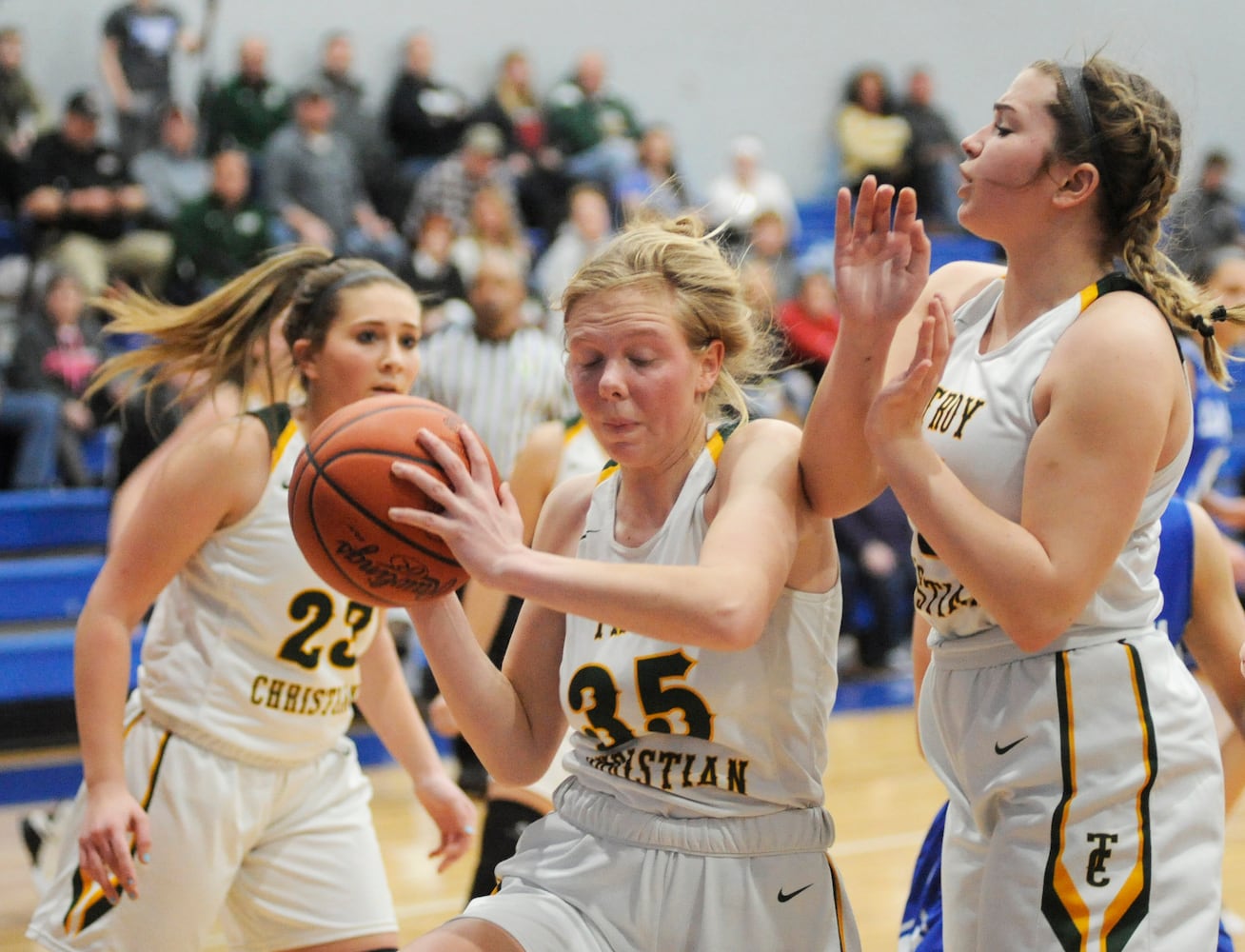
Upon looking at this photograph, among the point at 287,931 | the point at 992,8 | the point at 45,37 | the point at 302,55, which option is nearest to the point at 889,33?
the point at 992,8

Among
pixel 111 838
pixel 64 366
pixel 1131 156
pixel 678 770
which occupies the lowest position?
pixel 64 366

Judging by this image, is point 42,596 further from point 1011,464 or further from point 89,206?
point 1011,464

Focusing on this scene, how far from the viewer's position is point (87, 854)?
272 centimetres

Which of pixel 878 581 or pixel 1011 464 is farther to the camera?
→ pixel 878 581

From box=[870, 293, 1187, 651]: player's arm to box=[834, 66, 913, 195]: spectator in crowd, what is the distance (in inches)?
460

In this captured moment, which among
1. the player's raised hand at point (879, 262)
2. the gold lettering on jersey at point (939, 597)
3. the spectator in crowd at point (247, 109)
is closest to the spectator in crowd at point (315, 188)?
the spectator in crowd at point (247, 109)

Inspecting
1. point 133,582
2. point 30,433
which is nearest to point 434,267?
point 30,433

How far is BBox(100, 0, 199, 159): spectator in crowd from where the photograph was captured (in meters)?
10.2

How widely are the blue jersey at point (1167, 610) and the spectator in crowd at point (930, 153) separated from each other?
10025 mm

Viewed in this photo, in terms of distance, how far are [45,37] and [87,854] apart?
369 inches

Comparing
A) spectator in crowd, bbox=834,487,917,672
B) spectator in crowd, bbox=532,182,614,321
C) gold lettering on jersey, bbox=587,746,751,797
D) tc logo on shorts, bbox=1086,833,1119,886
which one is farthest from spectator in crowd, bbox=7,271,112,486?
tc logo on shorts, bbox=1086,833,1119,886

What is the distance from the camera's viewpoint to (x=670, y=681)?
2205 millimetres

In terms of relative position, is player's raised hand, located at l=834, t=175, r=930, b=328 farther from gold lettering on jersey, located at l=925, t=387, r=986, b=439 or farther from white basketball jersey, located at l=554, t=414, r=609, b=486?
white basketball jersey, located at l=554, t=414, r=609, b=486

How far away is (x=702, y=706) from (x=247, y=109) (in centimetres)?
910
